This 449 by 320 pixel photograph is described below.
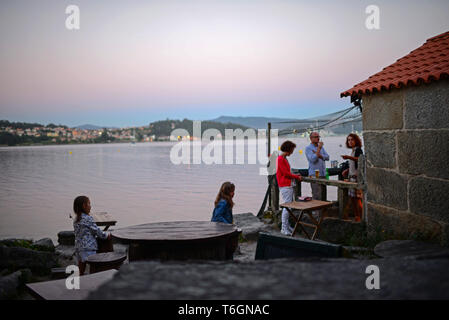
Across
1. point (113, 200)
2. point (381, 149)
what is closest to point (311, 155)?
point (381, 149)

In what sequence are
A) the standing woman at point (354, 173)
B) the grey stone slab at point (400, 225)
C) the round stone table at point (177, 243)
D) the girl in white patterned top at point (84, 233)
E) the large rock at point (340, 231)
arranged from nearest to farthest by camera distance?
the round stone table at point (177, 243) → the girl in white patterned top at point (84, 233) → the grey stone slab at point (400, 225) → the large rock at point (340, 231) → the standing woman at point (354, 173)

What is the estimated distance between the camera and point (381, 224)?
7.20 metres

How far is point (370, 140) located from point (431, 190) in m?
1.76

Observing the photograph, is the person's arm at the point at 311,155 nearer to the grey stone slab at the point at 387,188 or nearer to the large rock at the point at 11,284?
the grey stone slab at the point at 387,188

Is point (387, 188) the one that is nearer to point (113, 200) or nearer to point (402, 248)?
point (402, 248)

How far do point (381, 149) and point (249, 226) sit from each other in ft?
13.4

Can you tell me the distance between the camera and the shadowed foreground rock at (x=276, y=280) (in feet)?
6.33

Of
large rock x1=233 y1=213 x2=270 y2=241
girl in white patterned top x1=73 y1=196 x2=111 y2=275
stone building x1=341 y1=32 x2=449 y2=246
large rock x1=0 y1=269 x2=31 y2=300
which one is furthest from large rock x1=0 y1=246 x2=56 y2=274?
stone building x1=341 y1=32 x2=449 y2=246

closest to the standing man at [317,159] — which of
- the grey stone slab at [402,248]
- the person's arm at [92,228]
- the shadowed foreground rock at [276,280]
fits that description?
the grey stone slab at [402,248]

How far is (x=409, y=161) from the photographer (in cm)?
645

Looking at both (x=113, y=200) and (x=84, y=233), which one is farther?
(x=113, y=200)

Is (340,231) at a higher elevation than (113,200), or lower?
higher
